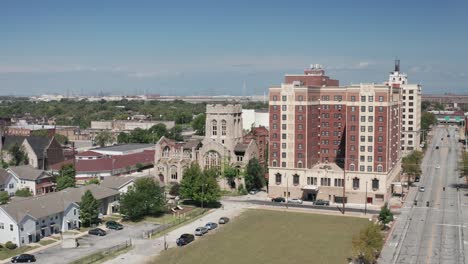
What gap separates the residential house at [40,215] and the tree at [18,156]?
4647 cm

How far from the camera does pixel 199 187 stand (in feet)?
315

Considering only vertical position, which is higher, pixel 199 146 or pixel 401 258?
pixel 199 146

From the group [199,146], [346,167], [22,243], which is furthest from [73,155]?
[346,167]

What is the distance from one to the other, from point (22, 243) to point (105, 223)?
47.9ft

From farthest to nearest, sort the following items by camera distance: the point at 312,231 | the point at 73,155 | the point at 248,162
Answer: the point at 73,155, the point at 248,162, the point at 312,231

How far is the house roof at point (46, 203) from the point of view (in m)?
74.2

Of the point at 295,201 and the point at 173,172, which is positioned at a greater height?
the point at 173,172

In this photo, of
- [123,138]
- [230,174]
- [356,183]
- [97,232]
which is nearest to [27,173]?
[97,232]

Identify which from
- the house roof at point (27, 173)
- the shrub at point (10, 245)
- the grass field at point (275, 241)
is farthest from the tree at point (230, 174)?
the shrub at point (10, 245)

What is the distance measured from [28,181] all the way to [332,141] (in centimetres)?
6487

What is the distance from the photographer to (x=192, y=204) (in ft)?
328

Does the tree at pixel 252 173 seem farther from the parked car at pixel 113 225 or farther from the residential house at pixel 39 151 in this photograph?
the residential house at pixel 39 151

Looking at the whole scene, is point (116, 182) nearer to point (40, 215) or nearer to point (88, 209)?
point (88, 209)

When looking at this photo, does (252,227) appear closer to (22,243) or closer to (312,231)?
(312,231)
